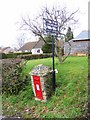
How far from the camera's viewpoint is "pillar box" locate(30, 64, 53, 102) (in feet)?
20.3

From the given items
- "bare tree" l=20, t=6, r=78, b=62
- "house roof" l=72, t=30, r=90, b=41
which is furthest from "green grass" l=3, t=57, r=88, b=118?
"house roof" l=72, t=30, r=90, b=41

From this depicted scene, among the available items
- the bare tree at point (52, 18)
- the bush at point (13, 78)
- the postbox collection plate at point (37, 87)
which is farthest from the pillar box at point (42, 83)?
the bare tree at point (52, 18)

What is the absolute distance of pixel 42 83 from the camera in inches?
243

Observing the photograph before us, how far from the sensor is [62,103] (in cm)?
555

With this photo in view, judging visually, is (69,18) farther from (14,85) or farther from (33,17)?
(14,85)

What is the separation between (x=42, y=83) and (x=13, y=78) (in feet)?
5.62

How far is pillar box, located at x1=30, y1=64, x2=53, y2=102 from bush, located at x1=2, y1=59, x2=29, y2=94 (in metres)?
1.03

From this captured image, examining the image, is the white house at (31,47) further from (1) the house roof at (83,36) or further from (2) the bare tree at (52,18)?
(2) the bare tree at (52,18)

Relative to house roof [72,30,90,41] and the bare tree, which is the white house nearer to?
house roof [72,30,90,41]

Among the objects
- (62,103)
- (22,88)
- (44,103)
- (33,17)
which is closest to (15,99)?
(22,88)

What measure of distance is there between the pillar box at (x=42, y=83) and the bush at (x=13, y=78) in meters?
1.03

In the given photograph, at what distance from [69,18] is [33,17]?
9.20 ft

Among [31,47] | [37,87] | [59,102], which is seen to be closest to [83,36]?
[37,87]

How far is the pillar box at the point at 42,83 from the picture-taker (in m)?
6.18
